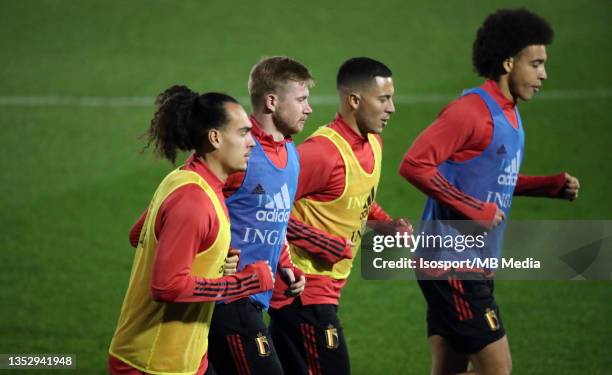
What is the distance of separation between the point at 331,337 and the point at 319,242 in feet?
1.76

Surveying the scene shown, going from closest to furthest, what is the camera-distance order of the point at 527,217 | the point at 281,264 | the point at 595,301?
the point at 281,264, the point at 595,301, the point at 527,217

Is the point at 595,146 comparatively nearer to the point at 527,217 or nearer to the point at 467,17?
the point at 527,217

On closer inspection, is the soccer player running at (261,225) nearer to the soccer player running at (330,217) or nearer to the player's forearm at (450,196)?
the soccer player running at (330,217)

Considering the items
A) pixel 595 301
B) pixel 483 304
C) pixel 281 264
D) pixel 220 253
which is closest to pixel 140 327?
pixel 220 253

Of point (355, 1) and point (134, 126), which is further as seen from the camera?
point (355, 1)

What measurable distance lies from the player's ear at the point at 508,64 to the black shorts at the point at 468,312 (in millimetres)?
1245

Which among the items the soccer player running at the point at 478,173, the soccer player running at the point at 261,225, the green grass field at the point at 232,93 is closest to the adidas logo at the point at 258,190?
the soccer player running at the point at 261,225

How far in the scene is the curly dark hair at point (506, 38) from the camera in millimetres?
6641

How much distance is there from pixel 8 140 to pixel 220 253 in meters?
11.0

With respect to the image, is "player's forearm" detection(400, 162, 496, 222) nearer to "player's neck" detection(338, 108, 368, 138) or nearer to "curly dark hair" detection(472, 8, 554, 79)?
"player's neck" detection(338, 108, 368, 138)

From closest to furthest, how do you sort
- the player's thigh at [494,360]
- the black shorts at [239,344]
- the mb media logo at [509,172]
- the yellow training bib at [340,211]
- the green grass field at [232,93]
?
the black shorts at [239,344], the yellow training bib at [340,211], the player's thigh at [494,360], the mb media logo at [509,172], the green grass field at [232,93]

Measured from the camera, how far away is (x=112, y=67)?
18734 millimetres

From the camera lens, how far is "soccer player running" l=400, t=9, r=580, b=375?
6.32m

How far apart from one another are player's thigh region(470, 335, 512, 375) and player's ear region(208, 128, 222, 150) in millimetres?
2228
